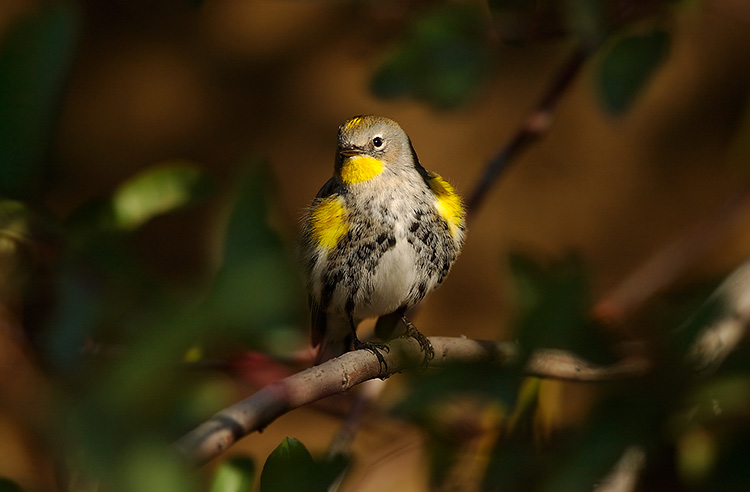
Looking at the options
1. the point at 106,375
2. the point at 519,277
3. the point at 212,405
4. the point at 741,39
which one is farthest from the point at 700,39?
the point at 106,375

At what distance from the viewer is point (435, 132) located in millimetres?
2902

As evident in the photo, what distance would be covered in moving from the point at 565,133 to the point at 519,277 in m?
2.01

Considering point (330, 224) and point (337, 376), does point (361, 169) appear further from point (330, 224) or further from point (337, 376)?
point (337, 376)

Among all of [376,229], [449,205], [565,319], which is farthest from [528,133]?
[565,319]

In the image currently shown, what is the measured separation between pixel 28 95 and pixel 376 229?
46.6 inches

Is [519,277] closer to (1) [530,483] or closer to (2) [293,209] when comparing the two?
(1) [530,483]

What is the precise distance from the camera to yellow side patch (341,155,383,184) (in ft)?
6.40

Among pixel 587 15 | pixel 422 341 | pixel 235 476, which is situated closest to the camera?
pixel 235 476

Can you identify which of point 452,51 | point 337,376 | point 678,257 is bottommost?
point 337,376

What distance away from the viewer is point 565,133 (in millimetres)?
2926

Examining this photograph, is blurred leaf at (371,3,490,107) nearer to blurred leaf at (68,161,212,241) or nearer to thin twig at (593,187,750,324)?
blurred leaf at (68,161,212,241)

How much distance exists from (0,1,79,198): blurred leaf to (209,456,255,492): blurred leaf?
38cm

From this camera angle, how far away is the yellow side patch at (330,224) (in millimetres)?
1903

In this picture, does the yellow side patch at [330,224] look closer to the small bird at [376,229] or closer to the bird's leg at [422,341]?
the small bird at [376,229]
